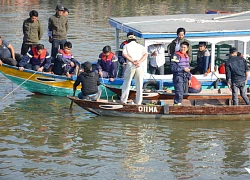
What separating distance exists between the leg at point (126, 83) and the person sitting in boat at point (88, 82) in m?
0.58

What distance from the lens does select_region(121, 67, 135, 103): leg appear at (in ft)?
47.6

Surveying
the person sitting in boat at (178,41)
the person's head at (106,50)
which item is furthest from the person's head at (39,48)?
the person sitting in boat at (178,41)

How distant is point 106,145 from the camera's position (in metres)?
13.0

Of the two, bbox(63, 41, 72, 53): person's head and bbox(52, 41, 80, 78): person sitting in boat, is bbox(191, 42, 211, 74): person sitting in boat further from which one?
bbox(63, 41, 72, 53): person's head

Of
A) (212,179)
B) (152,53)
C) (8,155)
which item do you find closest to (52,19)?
(152,53)

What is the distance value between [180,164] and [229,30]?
16.2ft

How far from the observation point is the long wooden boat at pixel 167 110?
14.5 metres

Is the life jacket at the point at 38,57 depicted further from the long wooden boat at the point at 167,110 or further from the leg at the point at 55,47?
the long wooden boat at the point at 167,110

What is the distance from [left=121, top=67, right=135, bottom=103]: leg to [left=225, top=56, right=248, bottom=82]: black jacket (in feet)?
6.85

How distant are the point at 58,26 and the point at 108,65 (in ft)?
8.34

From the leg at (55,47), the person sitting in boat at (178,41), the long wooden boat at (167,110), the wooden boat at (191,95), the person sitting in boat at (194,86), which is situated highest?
the person sitting in boat at (178,41)

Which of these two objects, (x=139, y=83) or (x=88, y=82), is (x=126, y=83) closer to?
(x=139, y=83)

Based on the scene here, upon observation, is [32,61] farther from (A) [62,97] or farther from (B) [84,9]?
(B) [84,9]

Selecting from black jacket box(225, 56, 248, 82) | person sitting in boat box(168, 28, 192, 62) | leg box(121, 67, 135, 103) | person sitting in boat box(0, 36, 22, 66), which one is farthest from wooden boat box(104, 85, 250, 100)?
person sitting in boat box(0, 36, 22, 66)
